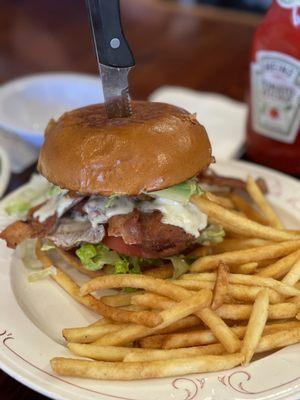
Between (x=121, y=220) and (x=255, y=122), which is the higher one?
(x=121, y=220)

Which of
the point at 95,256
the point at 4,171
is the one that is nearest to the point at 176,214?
the point at 95,256

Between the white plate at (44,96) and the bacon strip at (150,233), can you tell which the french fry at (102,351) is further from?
the white plate at (44,96)

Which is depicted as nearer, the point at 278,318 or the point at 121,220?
the point at 278,318

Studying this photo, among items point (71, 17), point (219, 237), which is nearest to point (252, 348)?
point (219, 237)

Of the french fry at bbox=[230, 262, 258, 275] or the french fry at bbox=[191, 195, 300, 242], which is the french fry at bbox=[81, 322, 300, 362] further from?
the french fry at bbox=[191, 195, 300, 242]

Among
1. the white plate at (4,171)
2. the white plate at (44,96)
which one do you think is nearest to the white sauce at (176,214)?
the white plate at (4,171)

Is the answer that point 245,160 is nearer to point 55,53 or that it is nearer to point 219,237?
point 219,237

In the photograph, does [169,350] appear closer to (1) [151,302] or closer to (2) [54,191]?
(1) [151,302]
